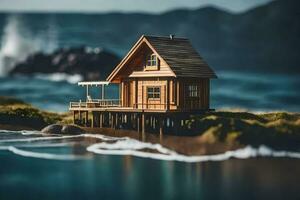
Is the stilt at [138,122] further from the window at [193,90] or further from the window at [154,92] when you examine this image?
the window at [193,90]

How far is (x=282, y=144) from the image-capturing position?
1443cm

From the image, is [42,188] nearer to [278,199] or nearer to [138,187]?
[138,187]

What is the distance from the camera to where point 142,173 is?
14266 millimetres

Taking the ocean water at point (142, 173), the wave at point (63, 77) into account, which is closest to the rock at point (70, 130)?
Answer: the ocean water at point (142, 173)

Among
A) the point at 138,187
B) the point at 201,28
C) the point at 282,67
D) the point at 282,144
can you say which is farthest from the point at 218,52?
the point at 138,187

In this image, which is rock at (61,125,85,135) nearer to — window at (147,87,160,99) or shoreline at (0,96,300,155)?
shoreline at (0,96,300,155)

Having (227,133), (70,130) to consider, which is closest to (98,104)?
(70,130)

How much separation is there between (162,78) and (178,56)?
31.2 inches

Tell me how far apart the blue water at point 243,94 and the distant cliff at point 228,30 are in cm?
55

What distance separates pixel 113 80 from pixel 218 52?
5.49 meters

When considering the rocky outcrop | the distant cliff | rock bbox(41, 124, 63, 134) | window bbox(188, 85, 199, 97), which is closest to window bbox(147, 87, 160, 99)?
window bbox(188, 85, 199, 97)

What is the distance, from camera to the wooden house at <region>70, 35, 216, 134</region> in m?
17.2

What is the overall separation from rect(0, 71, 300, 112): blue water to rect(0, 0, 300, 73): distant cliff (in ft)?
1.79

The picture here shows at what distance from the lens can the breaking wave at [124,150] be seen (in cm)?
1435
